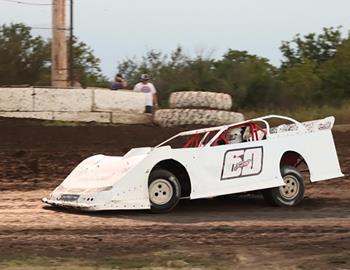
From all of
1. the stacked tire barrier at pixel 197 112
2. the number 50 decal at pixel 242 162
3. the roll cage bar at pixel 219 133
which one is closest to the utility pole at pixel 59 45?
the stacked tire barrier at pixel 197 112

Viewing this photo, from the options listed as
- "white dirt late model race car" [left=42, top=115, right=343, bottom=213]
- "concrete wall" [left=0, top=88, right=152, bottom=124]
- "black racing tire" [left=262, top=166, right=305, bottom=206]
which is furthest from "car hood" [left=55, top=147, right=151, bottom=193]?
"concrete wall" [left=0, top=88, right=152, bottom=124]

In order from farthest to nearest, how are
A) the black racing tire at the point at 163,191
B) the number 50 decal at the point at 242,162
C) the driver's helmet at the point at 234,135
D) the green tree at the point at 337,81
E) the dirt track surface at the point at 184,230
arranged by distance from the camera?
1. the green tree at the point at 337,81
2. the driver's helmet at the point at 234,135
3. the number 50 decal at the point at 242,162
4. the black racing tire at the point at 163,191
5. the dirt track surface at the point at 184,230

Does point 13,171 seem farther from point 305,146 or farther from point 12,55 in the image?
point 12,55

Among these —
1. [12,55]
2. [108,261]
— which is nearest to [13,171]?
[108,261]

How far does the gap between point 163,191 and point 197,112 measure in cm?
856

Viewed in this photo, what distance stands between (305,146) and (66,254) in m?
5.61

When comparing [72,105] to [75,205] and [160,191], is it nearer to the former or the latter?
[160,191]

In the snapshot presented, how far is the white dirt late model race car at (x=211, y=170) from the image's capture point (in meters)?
12.5

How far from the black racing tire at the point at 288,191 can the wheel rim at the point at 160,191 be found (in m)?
1.67

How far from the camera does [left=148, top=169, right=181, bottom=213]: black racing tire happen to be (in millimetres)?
12719

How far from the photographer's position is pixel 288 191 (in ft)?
44.4

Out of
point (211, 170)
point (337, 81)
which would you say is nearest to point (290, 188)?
point (211, 170)

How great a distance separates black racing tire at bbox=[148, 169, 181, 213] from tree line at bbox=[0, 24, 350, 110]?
14.0 metres

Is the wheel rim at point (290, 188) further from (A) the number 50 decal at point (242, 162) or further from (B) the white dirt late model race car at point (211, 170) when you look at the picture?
(A) the number 50 decal at point (242, 162)
